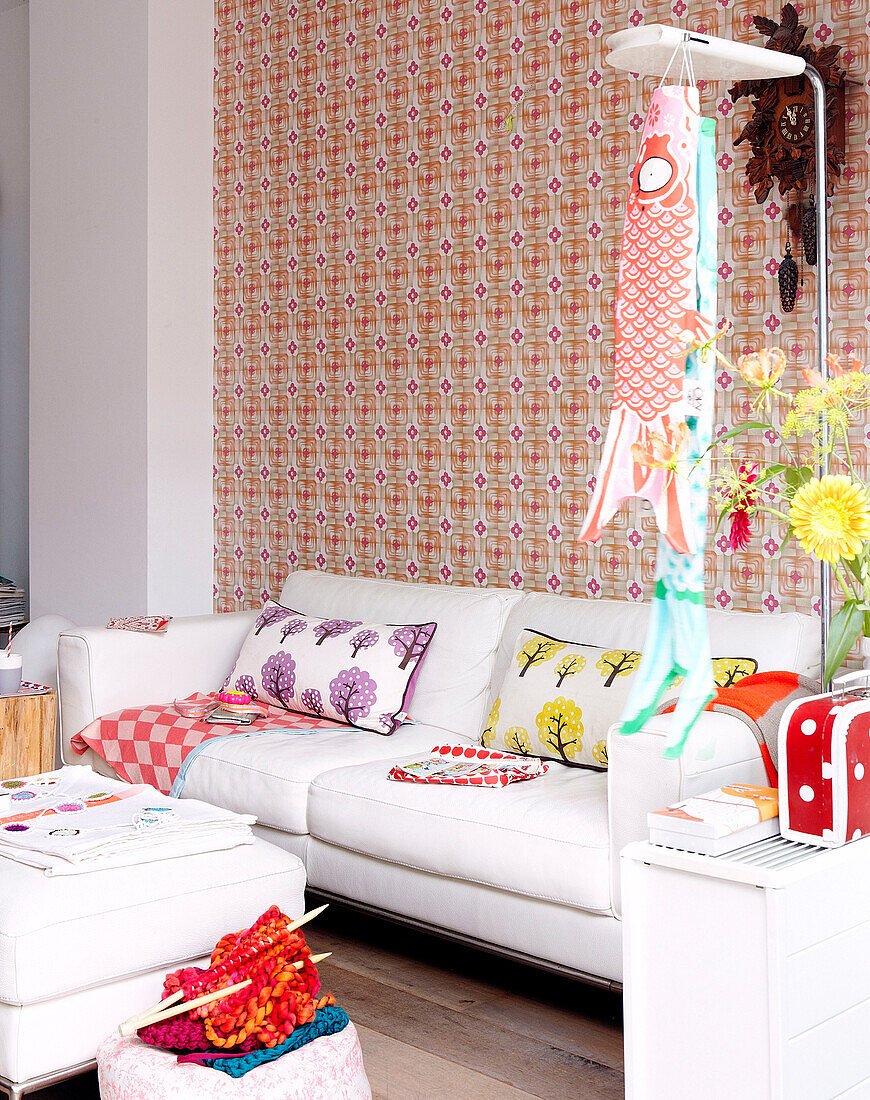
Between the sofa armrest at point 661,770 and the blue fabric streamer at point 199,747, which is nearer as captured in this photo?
the sofa armrest at point 661,770

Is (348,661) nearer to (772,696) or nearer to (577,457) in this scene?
(577,457)

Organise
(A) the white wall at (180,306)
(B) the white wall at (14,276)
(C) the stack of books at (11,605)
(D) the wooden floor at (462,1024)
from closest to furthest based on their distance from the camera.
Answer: (D) the wooden floor at (462,1024) < (A) the white wall at (180,306) < (C) the stack of books at (11,605) < (B) the white wall at (14,276)

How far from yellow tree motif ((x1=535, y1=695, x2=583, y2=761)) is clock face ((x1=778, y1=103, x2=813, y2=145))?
140cm

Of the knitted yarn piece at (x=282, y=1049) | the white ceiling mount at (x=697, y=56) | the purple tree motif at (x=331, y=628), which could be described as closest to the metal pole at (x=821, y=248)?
the white ceiling mount at (x=697, y=56)

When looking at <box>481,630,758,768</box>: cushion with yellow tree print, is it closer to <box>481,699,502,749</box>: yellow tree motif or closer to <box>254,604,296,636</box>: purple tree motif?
<box>481,699,502,749</box>: yellow tree motif

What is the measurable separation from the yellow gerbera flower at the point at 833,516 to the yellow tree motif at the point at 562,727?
135cm

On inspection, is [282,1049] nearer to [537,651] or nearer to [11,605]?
[537,651]

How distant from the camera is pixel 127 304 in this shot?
4469 mm

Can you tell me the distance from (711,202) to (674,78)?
43.6 inches

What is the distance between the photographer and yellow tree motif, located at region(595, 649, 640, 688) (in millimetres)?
2768

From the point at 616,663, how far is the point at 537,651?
0.25m

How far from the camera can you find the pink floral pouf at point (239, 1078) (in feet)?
5.60

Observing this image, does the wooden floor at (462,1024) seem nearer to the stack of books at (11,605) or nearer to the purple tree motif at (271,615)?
the purple tree motif at (271,615)

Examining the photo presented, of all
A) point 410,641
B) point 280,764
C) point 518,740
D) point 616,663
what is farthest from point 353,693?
point 616,663
